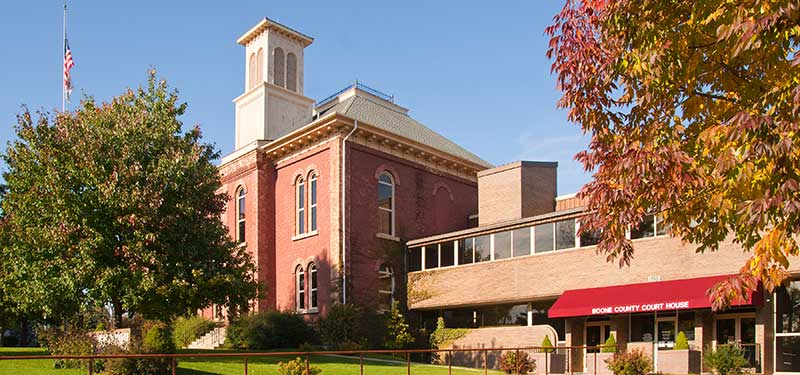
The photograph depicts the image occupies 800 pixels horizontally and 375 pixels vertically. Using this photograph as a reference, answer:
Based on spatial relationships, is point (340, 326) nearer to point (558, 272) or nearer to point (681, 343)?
point (558, 272)

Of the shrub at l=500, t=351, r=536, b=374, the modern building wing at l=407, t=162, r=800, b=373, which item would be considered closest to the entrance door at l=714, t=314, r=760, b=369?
the modern building wing at l=407, t=162, r=800, b=373

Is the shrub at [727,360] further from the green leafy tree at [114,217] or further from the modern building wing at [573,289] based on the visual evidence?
the green leafy tree at [114,217]

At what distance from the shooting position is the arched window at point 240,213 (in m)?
39.5

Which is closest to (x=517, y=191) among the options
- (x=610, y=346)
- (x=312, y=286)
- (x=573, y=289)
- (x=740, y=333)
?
(x=573, y=289)

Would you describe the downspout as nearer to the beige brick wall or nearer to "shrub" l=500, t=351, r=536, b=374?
the beige brick wall

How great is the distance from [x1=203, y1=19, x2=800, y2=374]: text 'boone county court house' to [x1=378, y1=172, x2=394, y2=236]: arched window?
0.07m

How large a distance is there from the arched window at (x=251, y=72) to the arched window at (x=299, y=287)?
11.1 m

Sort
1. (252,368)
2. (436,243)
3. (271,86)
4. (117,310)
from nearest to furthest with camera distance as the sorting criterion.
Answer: (252,368) < (117,310) < (436,243) < (271,86)

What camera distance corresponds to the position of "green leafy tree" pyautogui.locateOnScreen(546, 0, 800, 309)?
7379 mm

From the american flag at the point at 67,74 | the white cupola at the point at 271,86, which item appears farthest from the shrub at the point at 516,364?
the american flag at the point at 67,74

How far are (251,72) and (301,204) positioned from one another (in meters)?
9.16

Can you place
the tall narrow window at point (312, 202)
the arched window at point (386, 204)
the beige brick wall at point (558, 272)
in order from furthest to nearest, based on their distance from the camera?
the arched window at point (386, 204) < the tall narrow window at point (312, 202) < the beige brick wall at point (558, 272)

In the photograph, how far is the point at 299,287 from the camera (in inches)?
1420

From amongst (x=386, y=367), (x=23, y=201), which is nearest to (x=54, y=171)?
(x=23, y=201)
